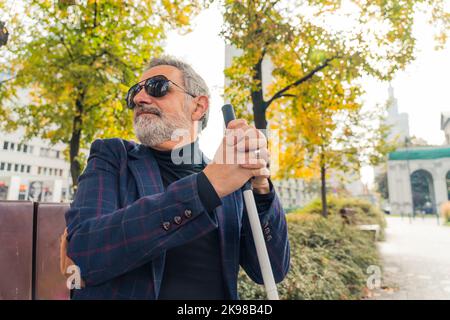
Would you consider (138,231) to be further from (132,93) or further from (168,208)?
(132,93)

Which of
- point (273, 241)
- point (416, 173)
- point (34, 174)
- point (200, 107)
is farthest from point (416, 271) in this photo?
point (34, 174)

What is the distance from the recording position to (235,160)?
88 cm

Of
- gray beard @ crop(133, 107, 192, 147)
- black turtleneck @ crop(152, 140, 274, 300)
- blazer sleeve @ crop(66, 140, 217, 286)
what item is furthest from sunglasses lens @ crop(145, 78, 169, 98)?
blazer sleeve @ crop(66, 140, 217, 286)

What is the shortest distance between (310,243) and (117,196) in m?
5.90

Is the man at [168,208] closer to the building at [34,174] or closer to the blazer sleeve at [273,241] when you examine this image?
the blazer sleeve at [273,241]

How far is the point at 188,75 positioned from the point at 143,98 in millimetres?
279

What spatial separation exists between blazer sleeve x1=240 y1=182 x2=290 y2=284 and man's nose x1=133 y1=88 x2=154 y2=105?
749 mm

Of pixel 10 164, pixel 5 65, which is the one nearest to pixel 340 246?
pixel 5 65

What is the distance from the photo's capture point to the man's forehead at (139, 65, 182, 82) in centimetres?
150

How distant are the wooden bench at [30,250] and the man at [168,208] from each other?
129 centimetres

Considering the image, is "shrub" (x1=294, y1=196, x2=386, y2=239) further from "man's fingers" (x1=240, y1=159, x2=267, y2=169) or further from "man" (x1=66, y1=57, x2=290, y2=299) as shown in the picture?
"man's fingers" (x1=240, y1=159, x2=267, y2=169)

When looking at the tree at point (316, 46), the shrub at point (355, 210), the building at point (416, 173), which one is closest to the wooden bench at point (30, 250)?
the tree at point (316, 46)

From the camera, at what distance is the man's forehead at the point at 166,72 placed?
150cm
